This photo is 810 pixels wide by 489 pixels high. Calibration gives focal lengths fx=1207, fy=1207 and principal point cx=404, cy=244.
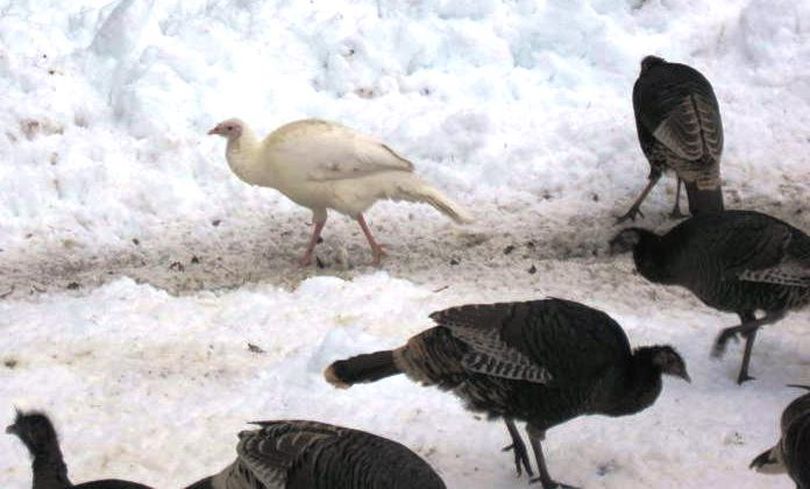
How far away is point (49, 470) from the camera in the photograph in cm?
428

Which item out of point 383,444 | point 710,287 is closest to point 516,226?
point 710,287

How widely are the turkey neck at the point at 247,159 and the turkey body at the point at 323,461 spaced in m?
3.58

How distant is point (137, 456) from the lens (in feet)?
16.7

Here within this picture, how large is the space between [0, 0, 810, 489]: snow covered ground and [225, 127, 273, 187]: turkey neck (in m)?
0.38

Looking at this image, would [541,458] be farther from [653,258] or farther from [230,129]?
[230,129]

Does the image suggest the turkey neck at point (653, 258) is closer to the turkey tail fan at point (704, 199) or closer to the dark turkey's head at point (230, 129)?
the turkey tail fan at point (704, 199)

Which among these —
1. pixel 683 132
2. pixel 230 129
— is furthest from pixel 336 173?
pixel 683 132

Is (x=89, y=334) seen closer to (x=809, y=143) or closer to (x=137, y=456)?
(x=137, y=456)

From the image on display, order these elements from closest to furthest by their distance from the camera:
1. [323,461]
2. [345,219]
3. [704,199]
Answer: [323,461] → [704,199] → [345,219]

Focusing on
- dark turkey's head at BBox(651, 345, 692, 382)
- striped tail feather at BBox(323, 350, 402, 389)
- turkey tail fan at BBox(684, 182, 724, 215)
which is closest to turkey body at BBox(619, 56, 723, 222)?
turkey tail fan at BBox(684, 182, 724, 215)

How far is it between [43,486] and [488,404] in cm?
163

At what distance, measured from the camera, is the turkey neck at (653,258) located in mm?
5340

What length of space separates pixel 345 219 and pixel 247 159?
0.93 meters

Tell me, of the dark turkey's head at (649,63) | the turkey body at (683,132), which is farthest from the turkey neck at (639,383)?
the dark turkey's head at (649,63)
